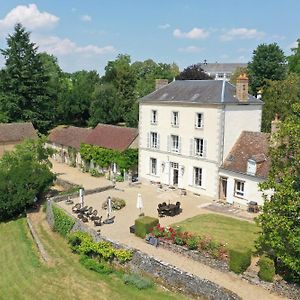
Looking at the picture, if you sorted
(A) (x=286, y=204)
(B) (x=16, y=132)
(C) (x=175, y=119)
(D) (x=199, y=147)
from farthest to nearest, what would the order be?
(B) (x=16, y=132)
(C) (x=175, y=119)
(D) (x=199, y=147)
(A) (x=286, y=204)

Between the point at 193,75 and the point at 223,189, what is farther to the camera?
the point at 193,75

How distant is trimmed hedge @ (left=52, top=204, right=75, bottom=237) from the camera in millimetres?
25017

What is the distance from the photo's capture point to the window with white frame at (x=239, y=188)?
28.8m

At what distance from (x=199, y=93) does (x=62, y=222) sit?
14.9m

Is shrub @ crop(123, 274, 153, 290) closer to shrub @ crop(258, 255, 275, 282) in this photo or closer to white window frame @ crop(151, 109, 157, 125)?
shrub @ crop(258, 255, 275, 282)

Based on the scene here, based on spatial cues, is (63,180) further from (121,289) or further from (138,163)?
(121,289)

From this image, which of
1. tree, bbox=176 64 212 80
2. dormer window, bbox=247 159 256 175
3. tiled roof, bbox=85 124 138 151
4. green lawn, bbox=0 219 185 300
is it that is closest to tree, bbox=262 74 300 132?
dormer window, bbox=247 159 256 175

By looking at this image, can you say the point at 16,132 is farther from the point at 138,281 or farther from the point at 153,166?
the point at 138,281

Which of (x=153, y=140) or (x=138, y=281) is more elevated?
(x=153, y=140)

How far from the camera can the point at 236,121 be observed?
30.7 meters

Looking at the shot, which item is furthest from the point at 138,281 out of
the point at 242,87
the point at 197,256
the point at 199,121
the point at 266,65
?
the point at 266,65

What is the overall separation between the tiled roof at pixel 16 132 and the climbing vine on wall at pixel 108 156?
11999mm

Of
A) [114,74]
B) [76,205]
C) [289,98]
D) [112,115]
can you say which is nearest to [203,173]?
[76,205]

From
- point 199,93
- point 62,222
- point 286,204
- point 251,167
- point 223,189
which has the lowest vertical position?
point 62,222
